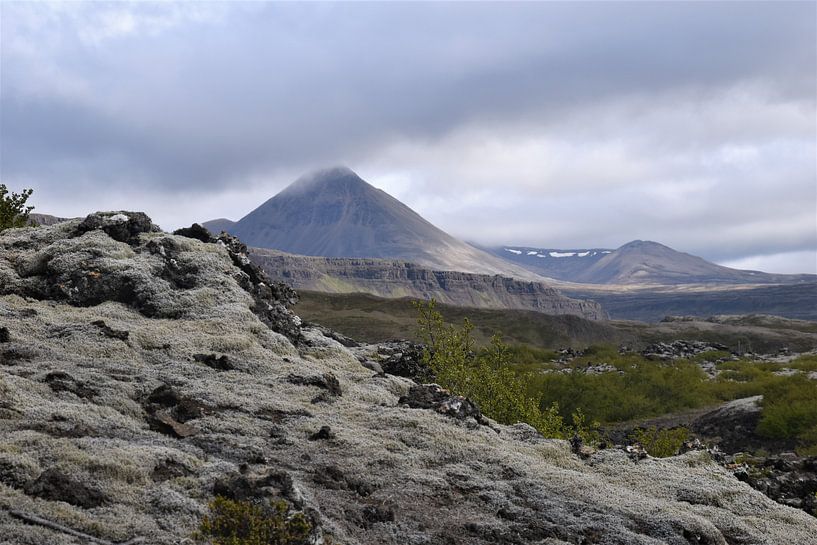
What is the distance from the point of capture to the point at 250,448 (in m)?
14.1

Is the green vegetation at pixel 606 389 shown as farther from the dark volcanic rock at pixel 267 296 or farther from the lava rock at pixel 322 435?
the lava rock at pixel 322 435

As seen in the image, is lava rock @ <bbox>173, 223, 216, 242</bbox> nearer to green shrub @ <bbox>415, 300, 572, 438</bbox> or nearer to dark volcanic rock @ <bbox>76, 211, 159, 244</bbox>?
dark volcanic rock @ <bbox>76, 211, 159, 244</bbox>

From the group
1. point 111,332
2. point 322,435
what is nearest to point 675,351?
point 322,435

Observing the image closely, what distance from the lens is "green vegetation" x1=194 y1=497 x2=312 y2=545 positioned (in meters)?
9.25

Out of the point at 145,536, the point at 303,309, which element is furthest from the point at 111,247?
the point at 303,309

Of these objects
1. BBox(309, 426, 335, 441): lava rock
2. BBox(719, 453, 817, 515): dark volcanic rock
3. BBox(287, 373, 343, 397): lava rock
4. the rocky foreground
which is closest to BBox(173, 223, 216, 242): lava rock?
the rocky foreground

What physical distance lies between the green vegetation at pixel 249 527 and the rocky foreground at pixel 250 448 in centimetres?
69

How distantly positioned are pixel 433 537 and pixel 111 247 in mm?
18952

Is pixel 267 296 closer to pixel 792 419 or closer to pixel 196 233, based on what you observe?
pixel 196 233

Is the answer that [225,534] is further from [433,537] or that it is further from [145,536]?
[433,537]

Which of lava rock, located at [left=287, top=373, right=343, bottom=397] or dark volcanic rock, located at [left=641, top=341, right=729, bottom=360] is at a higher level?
lava rock, located at [left=287, top=373, right=343, bottom=397]

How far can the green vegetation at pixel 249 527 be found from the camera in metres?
9.25

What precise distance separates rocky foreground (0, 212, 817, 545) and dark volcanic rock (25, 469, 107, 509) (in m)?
0.03

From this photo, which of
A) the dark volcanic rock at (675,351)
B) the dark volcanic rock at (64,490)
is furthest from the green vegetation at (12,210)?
the dark volcanic rock at (675,351)
